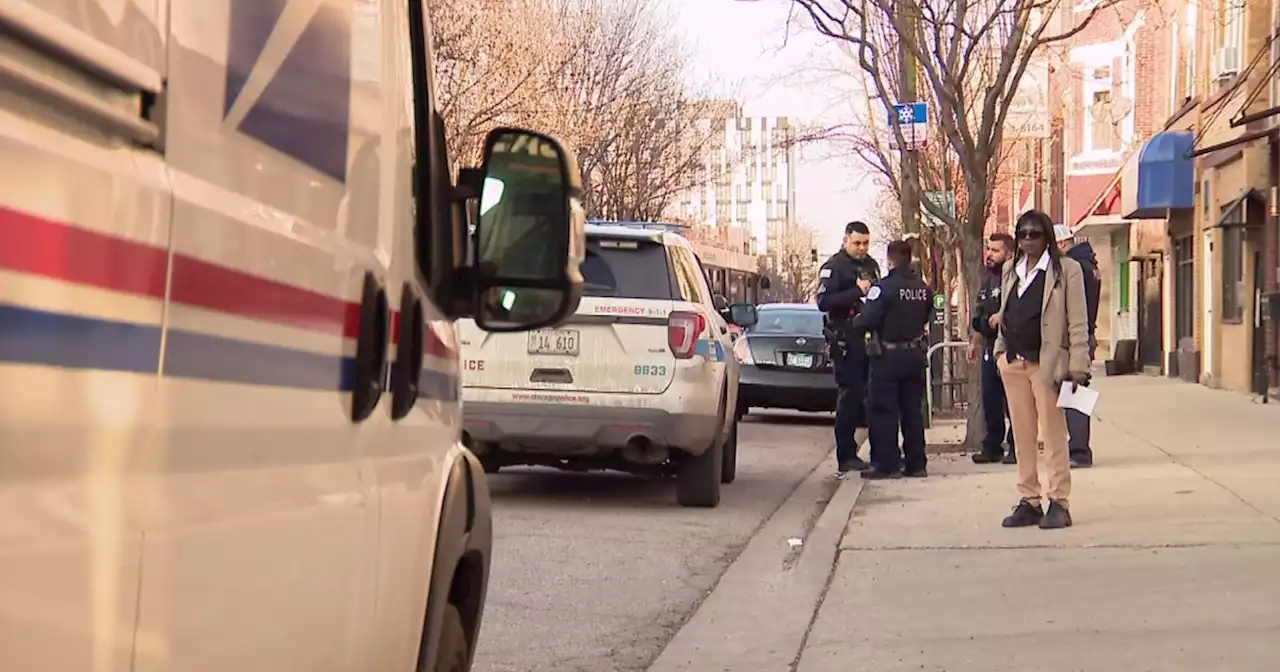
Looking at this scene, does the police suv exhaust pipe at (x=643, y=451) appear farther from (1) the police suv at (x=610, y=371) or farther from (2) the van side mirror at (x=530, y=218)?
(2) the van side mirror at (x=530, y=218)

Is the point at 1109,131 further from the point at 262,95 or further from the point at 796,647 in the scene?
the point at 262,95

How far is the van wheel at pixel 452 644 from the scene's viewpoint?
3746 mm

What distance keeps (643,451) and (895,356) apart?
8.36 feet

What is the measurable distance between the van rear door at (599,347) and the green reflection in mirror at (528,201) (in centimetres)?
622

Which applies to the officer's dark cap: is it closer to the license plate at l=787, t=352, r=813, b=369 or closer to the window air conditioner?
the license plate at l=787, t=352, r=813, b=369

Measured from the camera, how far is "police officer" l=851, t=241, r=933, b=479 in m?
11.5

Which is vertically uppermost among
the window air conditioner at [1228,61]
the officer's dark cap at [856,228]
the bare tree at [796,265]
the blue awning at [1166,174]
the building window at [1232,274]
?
the bare tree at [796,265]

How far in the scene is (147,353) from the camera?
1.75 m

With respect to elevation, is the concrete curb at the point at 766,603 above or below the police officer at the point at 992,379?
below

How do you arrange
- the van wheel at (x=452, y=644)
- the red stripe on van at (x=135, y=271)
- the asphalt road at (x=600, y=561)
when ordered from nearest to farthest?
1. the red stripe on van at (x=135, y=271)
2. the van wheel at (x=452, y=644)
3. the asphalt road at (x=600, y=561)

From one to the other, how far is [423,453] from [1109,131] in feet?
116

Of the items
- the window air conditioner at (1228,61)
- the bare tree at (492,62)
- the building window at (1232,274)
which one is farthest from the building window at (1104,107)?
the bare tree at (492,62)

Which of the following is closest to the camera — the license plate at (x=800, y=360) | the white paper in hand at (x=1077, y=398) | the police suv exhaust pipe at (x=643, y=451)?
the white paper in hand at (x=1077, y=398)

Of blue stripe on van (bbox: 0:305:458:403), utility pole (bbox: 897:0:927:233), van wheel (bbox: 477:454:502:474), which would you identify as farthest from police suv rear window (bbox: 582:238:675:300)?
blue stripe on van (bbox: 0:305:458:403)
